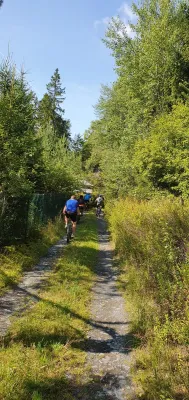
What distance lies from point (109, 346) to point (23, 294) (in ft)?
8.75

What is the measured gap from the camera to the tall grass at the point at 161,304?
363 centimetres

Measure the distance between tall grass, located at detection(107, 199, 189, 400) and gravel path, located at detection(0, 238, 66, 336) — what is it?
6.98 feet

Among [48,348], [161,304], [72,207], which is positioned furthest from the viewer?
[72,207]

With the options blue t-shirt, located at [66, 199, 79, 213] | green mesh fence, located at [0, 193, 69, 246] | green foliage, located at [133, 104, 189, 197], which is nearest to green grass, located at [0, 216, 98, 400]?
green mesh fence, located at [0, 193, 69, 246]

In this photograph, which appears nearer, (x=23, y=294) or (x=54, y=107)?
(x=23, y=294)

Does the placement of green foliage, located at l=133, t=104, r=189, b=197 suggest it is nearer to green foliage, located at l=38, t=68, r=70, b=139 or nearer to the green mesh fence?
the green mesh fence

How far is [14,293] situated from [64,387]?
3459mm

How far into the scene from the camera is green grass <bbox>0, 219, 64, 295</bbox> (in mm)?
7567

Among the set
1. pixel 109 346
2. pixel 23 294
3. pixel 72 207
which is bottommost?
pixel 109 346

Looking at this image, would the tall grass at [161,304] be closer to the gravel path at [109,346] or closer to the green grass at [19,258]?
the gravel path at [109,346]

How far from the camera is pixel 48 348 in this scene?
14.6 ft

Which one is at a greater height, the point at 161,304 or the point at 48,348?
the point at 161,304

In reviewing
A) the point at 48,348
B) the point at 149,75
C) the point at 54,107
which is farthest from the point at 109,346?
the point at 54,107

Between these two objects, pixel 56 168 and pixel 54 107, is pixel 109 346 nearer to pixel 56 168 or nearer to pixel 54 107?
pixel 56 168
